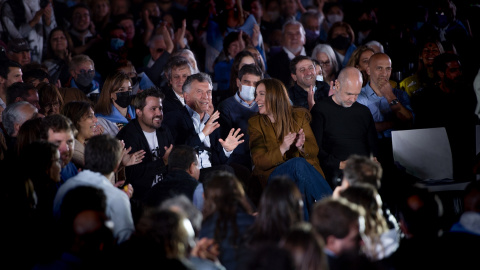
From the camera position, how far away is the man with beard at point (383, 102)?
7504 mm

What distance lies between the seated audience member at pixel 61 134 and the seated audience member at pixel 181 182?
2.33 feet

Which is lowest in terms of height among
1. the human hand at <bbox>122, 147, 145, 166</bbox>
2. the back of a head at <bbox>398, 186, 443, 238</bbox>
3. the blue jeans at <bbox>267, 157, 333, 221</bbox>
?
the blue jeans at <bbox>267, 157, 333, 221</bbox>

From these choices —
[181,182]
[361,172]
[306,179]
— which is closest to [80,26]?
[306,179]

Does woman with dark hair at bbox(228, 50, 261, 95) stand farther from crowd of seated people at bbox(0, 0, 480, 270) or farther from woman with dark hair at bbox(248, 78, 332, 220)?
woman with dark hair at bbox(248, 78, 332, 220)

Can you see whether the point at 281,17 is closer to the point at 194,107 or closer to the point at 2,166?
the point at 194,107

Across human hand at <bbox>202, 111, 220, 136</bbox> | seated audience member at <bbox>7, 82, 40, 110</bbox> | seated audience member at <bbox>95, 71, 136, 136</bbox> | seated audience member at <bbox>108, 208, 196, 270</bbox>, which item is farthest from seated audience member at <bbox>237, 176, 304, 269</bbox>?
seated audience member at <bbox>7, 82, 40, 110</bbox>

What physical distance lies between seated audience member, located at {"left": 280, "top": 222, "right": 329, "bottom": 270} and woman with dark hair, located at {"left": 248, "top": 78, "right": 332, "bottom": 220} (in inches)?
117

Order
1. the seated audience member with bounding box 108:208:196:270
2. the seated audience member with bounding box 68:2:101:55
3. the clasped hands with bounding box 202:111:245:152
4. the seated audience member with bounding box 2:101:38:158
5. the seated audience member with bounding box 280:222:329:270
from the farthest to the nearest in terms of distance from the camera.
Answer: the seated audience member with bounding box 68:2:101:55
the clasped hands with bounding box 202:111:245:152
the seated audience member with bounding box 2:101:38:158
the seated audience member with bounding box 108:208:196:270
the seated audience member with bounding box 280:222:329:270

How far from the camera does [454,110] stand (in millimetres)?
7375

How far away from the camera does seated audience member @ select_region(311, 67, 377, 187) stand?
6648 millimetres

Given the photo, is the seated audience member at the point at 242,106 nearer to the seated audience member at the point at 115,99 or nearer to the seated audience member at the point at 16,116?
the seated audience member at the point at 115,99

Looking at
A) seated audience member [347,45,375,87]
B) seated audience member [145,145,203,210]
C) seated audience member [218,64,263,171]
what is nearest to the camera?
seated audience member [145,145,203,210]

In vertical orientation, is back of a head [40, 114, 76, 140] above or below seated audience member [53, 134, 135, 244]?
above

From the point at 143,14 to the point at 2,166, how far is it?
5512 millimetres
